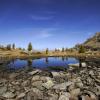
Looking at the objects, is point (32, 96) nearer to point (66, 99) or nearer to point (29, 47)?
point (66, 99)

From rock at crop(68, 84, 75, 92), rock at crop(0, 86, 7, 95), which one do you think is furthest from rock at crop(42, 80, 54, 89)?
rock at crop(0, 86, 7, 95)

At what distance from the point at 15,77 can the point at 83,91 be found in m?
11.7

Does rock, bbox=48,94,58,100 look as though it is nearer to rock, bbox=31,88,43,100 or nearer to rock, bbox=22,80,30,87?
rock, bbox=31,88,43,100

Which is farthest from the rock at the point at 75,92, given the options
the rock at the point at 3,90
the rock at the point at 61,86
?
the rock at the point at 3,90

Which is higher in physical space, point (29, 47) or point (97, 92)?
point (29, 47)

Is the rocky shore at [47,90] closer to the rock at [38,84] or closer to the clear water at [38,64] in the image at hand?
the rock at [38,84]

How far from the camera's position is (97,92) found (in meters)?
19.4

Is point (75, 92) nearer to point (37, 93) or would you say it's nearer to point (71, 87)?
point (71, 87)

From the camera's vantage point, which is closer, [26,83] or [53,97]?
[53,97]

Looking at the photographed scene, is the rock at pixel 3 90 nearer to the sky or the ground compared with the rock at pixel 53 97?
nearer to the sky

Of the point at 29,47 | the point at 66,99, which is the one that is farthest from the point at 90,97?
the point at 29,47

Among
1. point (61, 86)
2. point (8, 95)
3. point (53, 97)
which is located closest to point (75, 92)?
point (61, 86)

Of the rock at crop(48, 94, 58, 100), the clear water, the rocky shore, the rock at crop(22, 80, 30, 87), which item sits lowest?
the rock at crop(48, 94, 58, 100)

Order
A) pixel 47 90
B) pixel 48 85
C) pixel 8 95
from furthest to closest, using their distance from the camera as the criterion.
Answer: pixel 48 85
pixel 47 90
pixel 8 95
